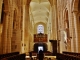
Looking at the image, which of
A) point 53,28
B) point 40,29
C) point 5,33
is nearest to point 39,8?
point 53,28

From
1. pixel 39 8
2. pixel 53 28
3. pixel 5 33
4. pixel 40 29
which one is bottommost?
pixel 5 33

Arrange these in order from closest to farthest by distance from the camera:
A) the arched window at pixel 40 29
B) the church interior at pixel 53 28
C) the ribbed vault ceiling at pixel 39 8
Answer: the church interior at pixel 53 28 < the ribbed vault ceiling at pixel 39 8 < the arched window at pixel 40 29

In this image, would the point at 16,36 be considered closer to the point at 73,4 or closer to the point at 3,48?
the point at 3,48

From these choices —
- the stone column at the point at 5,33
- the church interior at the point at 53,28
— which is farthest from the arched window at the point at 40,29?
the stone column at the point at 5,33

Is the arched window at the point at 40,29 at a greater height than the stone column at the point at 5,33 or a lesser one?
greater

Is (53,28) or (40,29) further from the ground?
(40,29)

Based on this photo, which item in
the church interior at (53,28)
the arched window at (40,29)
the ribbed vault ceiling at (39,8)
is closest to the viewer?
the church interior at (53,28)

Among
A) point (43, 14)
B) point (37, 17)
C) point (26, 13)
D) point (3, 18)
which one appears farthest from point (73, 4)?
point (37, 17)

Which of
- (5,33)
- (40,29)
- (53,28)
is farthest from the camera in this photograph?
(40,29)

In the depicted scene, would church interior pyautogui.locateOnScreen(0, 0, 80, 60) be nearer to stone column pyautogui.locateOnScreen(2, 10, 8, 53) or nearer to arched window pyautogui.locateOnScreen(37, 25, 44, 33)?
stone column pyautogui.locateOnScreen(2, 10, 8, 53)

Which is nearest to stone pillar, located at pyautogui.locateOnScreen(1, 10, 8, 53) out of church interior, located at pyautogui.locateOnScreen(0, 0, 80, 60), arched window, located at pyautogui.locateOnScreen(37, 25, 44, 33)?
church interior, located at pyautogui.locateOnScreen(0, 0, 80, 60)

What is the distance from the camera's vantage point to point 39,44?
139 feet

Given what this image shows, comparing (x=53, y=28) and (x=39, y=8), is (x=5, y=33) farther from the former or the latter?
(x=39, y=8)

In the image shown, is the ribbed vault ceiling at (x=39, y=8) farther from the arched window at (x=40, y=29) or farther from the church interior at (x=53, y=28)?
the arched window at (x=40, y=29)
